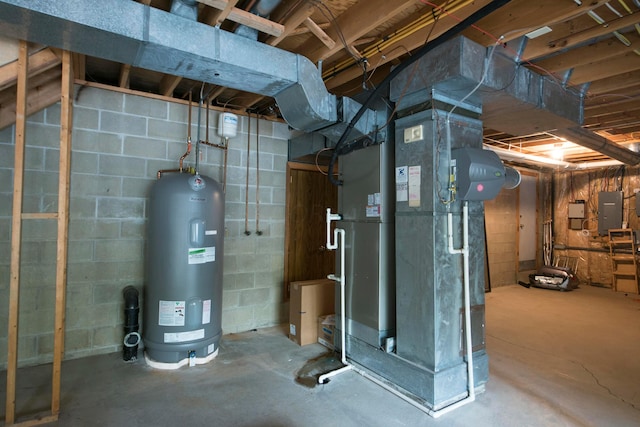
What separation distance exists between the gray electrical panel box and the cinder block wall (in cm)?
638

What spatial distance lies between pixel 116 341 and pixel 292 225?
6.55 feet

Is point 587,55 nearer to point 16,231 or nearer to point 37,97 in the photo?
point 16,231

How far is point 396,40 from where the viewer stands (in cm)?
229

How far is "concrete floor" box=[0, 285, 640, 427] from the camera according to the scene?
6.95 feet

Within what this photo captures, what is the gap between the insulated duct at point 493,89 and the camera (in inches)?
85.0

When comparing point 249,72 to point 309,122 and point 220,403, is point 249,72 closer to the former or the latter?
point 309,122

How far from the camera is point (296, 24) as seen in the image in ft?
6.48

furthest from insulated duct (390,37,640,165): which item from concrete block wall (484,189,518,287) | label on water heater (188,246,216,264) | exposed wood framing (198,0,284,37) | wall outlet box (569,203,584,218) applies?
wall outlet box (569,203,584,218)

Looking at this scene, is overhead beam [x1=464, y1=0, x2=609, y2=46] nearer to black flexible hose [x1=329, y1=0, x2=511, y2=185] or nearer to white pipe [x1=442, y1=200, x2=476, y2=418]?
black flexible hose [x1=329, y1=0, x2=511, y2=185]

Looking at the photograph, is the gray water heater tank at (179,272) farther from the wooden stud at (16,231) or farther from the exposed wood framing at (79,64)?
the exposed wood framing at (79,64)

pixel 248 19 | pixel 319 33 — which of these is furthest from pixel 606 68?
pixel 248 19

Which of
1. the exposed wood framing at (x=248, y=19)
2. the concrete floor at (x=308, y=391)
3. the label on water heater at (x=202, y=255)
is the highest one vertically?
the exposed wood framing at (x=248, y=19)

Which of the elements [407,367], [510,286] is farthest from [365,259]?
[510,286]

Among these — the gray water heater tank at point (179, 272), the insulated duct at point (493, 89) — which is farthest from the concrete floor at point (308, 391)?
the insulated duct at point (493, 89)
